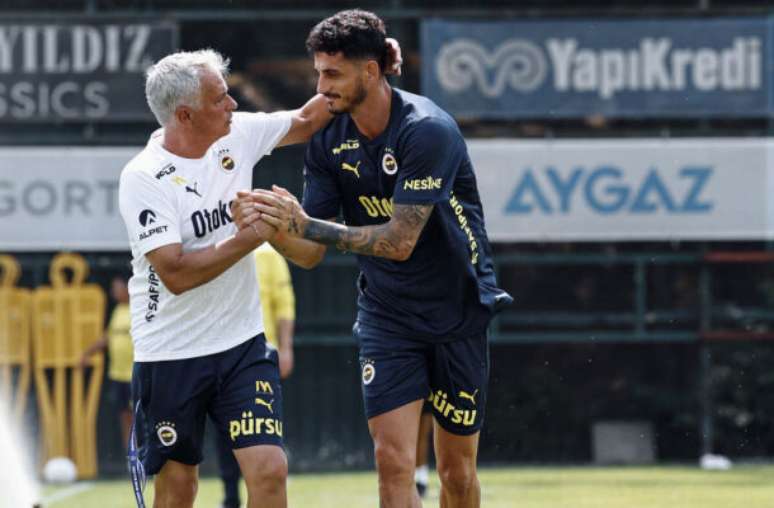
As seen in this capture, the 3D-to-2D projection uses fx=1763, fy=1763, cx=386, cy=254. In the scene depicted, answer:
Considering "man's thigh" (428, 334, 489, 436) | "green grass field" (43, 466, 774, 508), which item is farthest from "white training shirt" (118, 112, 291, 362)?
"green grass field" (43, 466, 774, 508)

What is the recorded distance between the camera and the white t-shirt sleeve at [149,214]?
698 centimetres

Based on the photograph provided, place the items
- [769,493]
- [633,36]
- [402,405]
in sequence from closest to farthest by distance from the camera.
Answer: [402,405], [769,493], [633,36]

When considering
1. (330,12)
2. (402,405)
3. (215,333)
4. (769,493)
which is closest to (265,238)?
(215,333)

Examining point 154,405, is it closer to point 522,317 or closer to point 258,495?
point 258,495

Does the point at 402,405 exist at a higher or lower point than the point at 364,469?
higher

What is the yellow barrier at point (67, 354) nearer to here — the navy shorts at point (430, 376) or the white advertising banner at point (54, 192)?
the white advertising banner at point (54, 192)

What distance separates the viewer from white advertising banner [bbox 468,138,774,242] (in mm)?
15609

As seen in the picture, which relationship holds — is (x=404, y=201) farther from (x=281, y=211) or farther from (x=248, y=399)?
(x=248, y=399)

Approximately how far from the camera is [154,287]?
7.23 metres

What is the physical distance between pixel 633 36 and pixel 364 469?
4586mm

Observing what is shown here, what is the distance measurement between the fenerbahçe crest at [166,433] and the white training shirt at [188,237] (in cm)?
28

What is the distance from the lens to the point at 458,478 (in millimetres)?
7590

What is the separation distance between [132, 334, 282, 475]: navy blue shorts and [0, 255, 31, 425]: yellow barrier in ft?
28.4

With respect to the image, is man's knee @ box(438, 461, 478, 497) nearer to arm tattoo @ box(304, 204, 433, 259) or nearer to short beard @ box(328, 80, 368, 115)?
arm tattoo @ box(304, 204, 433, 259)
